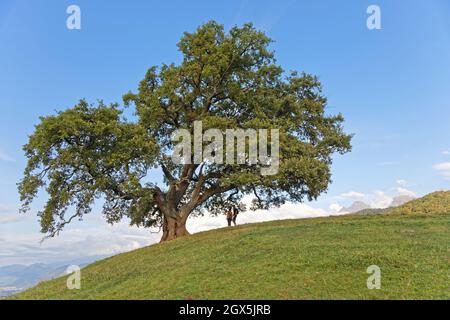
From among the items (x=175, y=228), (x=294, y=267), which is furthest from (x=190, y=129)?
(x=294, y=267)

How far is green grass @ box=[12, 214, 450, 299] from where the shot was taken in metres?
16.5

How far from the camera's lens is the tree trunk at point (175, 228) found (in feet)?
125

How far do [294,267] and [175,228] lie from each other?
2058 cm

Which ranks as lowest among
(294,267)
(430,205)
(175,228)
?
(294,267)

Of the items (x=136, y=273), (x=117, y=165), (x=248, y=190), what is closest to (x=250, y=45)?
(x=248, y=190)

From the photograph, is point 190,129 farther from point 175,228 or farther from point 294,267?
point 294,267

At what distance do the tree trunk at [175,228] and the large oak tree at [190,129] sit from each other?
9cm

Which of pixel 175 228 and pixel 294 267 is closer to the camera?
pixel 294 267

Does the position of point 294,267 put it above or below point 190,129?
below

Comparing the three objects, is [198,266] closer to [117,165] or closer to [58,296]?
[58,296]

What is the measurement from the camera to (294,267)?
1923cm

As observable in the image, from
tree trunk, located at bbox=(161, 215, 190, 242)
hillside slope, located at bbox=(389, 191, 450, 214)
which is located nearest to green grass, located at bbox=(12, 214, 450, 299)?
hillside slope, located at bbox=(389, 191, 450, 214)

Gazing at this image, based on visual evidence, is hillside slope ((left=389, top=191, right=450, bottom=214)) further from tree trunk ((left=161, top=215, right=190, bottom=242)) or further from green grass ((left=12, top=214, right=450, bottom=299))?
tree trunk ((left=161, top=215, right=190, bottom=242))

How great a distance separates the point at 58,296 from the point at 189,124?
68.9 ft
